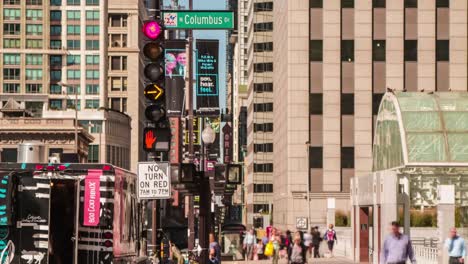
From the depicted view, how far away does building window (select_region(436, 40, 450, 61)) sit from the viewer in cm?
9862

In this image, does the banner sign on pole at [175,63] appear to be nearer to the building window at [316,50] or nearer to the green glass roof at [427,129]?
the green glass roof at [427,129]

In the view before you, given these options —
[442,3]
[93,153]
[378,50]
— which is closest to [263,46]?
[93,153]

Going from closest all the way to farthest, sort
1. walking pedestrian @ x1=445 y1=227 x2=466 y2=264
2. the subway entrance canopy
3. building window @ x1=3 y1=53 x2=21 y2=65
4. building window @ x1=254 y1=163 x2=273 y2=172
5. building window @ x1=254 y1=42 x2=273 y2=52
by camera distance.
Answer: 1. walking pedestrian @ x1=445 y1=227 x2=466 y2=264
2. the subway entrance canopy
3. building window @ x1=254 y1=42 x2=273 y2=52
4. building window @ x1=254 y1=163 x2=273 y2=172
5. building window @ x1=3 y1=53 x2=21 y2=65

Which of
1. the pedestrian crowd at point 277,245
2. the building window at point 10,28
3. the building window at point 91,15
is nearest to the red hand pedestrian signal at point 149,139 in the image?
the pedestrian crowd at point 277,245

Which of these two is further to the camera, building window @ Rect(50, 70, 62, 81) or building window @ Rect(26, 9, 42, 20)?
building window @ Rect(50, 70, 62, 81)

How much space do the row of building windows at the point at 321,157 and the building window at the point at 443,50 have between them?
1080 centimetres

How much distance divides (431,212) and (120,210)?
33750mm

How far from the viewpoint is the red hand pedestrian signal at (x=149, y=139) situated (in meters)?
21.5

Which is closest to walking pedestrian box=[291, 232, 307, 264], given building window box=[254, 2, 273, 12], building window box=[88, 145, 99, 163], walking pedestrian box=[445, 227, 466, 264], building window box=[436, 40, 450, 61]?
walking pedestrian box=[445, 227, 466, 264]

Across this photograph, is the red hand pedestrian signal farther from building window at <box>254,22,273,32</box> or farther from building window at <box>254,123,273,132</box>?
building window at <box>254,22,273,32</box>

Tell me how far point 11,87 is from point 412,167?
130m

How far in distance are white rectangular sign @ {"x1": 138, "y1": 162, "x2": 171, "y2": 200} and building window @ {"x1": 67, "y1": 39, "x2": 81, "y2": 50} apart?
16224 cm

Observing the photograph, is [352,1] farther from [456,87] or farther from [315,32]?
[456,87]

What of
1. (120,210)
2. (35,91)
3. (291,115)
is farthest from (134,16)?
(120,210)
